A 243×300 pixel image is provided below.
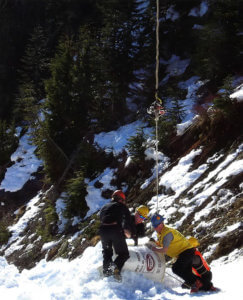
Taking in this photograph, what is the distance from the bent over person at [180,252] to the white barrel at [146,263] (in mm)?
210

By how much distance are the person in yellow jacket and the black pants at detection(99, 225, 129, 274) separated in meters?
0.58

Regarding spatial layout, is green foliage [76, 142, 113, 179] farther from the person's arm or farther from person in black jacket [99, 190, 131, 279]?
the person's arm

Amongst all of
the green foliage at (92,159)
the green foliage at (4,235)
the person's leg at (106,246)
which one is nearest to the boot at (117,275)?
the person's leg at (106,246)

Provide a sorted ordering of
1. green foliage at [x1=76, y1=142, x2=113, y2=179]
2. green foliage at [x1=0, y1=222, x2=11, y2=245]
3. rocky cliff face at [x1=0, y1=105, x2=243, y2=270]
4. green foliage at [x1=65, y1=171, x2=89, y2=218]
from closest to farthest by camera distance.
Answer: rocky cliff face at [x1=0, y1=105, x2=243, y2=270] → green foliage at [x1=65, y1=171, x2=89, y2=218] → green foliage at [x1=76, y1=142, x2=113, y2=179] → green foliage at [x1=0, y1=222, x2=11, y2=245]

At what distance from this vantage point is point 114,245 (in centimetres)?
631

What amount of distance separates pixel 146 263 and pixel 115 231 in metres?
0.79

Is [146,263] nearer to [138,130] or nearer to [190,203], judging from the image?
[190,203]

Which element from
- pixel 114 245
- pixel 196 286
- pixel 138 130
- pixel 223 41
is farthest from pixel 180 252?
pixel 223 41

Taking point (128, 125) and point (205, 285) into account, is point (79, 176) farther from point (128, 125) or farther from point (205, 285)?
point (205, 285)

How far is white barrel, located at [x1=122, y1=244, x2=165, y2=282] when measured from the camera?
245 inches

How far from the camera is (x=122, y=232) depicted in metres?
6.43

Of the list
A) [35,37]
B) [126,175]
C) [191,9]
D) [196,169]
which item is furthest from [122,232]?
[35,37]

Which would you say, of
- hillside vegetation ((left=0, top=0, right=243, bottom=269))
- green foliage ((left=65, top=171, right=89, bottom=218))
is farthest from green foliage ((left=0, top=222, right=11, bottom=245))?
green foliage ((left=65, top=171, right=89, bottom=218))

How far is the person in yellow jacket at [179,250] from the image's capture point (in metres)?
6.19
